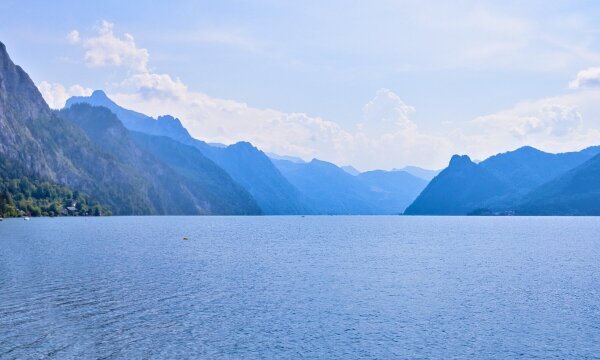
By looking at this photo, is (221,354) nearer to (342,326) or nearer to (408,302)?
(342,326)

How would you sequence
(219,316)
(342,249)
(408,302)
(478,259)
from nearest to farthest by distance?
(219,316)
(408,302)
(478,259)
(342,249)

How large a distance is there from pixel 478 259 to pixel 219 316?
95374 mm

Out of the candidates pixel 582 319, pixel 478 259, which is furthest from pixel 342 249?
pixel 582 319

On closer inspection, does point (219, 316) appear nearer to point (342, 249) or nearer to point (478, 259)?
point (478, 259)

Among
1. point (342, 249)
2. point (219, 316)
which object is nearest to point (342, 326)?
point (219, 316)

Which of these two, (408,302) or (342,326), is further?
(408,302)

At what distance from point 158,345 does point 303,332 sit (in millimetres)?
16248

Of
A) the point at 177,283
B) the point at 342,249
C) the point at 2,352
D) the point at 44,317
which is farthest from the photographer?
the point at 342,249

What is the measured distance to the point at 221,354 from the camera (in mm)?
52906

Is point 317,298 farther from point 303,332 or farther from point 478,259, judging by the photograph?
point 478,259

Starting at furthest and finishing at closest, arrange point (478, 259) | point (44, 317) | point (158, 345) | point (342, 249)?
1. point (342, 249)
2. point (478, 259)
3. point (44, 317)
4. point (158, 345)

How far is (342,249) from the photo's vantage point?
178375mm

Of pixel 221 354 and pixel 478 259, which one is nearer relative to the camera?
pixel 221 354

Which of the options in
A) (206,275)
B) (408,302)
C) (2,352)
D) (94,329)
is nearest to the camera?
(2,352)
